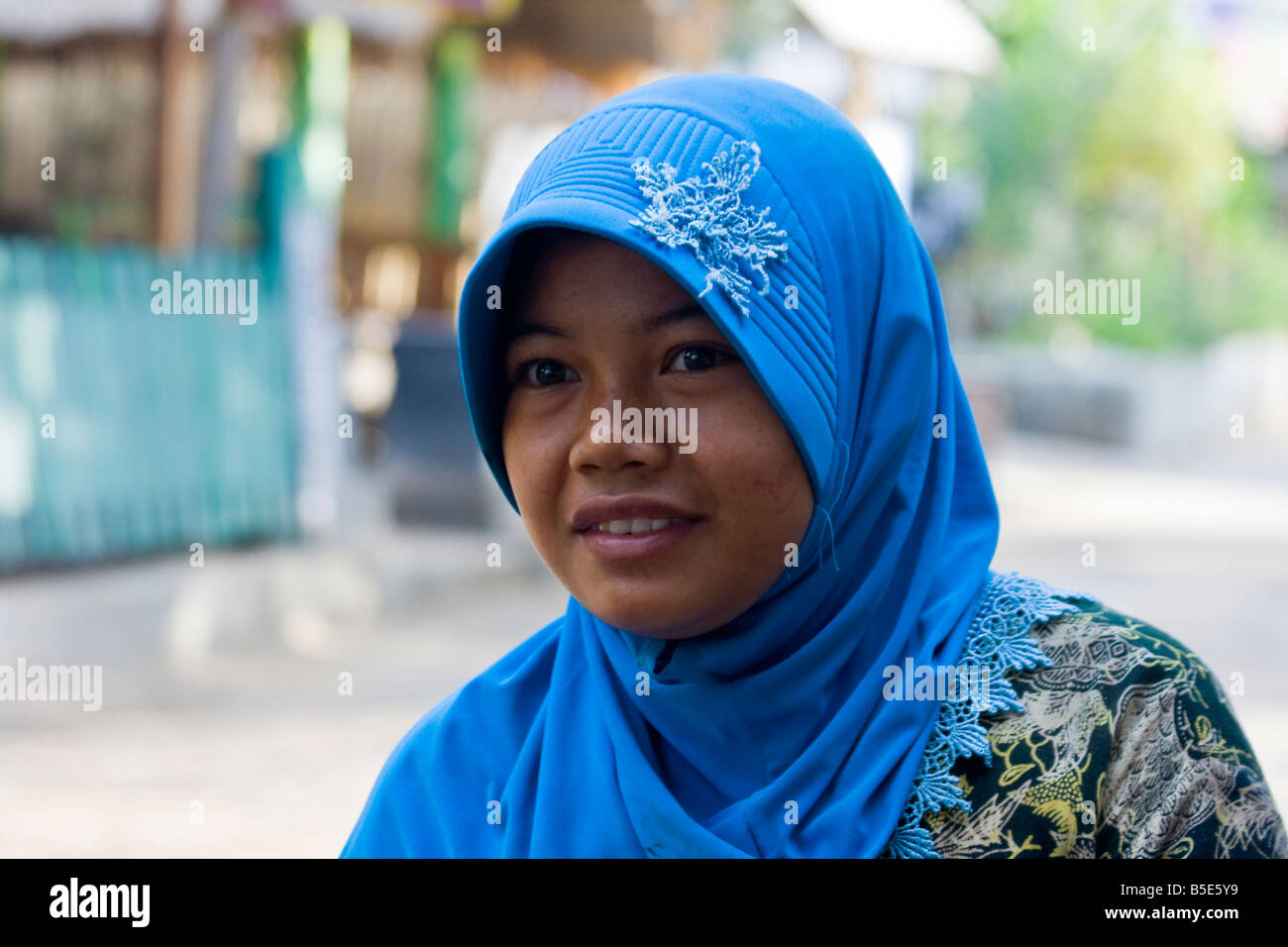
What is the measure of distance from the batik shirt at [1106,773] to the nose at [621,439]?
15.6 inches

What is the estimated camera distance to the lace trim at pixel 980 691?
1.36 metres

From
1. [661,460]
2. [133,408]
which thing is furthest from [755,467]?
[133,408]

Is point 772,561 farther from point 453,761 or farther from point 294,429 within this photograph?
point 294,429

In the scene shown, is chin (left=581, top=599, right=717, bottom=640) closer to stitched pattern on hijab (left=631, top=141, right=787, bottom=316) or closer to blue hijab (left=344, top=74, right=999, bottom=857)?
blue hijab (left=344, top=74, right=999, bottom=857)

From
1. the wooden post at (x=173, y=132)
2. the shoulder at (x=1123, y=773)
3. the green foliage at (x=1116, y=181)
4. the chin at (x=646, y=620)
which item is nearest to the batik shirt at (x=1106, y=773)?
the shoulder at (x=1123, y=773)

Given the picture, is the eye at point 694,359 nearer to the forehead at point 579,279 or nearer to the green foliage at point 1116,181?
the forehead at point 579,279

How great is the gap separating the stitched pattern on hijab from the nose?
0.13m

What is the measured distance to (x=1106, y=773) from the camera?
1.34 m

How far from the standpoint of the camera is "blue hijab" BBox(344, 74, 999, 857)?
1.36 m

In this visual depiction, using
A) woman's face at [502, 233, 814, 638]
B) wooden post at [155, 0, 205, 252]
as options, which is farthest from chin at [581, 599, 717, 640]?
wooden post at [155, 0, 205, 252]

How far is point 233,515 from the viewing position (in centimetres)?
792

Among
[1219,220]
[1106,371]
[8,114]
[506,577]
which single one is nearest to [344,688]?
[506,577]

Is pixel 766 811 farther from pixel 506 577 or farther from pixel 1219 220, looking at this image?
pixel 1219 220
